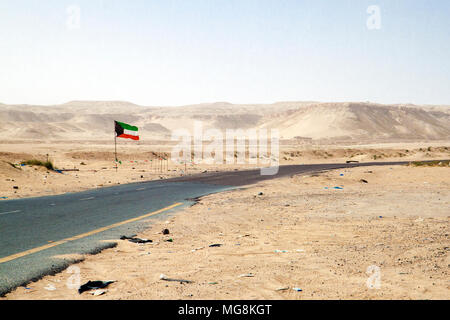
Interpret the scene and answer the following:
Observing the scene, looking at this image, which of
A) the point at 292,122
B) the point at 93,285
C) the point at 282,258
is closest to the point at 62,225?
the point at 93,285

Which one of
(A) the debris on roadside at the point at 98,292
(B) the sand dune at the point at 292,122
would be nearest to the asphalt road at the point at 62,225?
(A) the debris on roadside at the point at 98,292

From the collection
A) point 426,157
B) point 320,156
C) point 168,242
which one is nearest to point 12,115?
point 320,156

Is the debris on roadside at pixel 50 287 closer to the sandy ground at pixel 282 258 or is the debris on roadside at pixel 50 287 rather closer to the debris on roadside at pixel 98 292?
the sandy ground at pixel 282 258

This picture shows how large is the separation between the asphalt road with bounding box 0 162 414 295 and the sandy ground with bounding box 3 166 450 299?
0.49 metres

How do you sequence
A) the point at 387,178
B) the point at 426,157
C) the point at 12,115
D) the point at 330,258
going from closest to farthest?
the point at 330,258 < the point at 387,178 < the point at 426,157 < the point at 12,115

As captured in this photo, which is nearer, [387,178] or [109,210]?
[109,210]

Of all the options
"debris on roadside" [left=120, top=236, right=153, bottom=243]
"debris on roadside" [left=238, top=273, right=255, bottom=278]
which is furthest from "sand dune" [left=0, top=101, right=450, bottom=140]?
"debris on roadside" [left=238, top=273, right=255, bottom=278]

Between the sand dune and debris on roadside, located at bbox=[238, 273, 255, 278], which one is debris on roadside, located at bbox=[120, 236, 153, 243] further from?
the sand dune

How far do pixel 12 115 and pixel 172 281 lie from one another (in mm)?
160524

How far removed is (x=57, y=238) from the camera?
873cm

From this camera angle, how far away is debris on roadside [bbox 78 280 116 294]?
5285 millimetres

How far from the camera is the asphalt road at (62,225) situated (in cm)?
656
